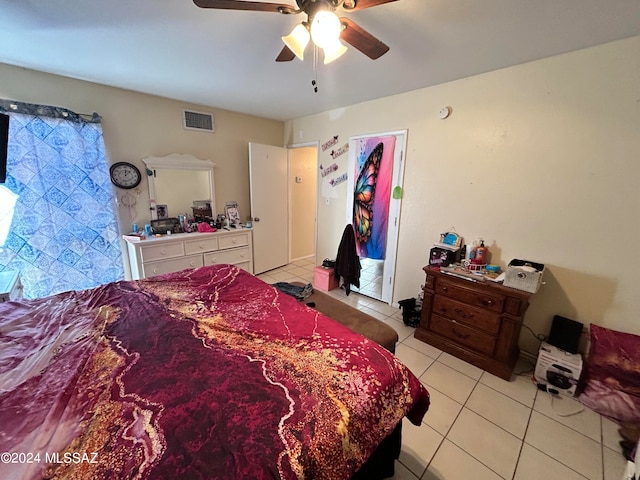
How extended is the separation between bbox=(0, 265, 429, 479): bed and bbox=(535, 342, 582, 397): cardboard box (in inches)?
53.2

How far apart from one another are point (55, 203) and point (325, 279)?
115 inches

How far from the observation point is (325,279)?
11.2 ft

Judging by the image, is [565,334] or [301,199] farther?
[301,199]

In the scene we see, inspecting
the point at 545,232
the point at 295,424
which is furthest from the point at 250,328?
Answer: the point at 545,232

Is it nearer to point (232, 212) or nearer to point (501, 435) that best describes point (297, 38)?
point (501, 435)

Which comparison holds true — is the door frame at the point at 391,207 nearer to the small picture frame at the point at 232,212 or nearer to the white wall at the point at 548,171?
the white wall at the point at 548,171

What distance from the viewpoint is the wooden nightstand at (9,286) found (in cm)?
176

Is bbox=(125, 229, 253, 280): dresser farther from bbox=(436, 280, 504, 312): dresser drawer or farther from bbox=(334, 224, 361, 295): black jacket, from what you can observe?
bbox=(436, 280, 504, 312): dresser drawer

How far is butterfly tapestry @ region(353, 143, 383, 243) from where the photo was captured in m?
3.01

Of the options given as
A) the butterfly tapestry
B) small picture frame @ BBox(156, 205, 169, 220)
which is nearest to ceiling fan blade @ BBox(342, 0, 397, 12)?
the butterfly tapestry

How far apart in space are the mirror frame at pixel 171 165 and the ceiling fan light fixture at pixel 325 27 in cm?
260

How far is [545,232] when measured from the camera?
199cm

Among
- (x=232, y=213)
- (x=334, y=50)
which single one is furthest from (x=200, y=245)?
(x=334, y=50)

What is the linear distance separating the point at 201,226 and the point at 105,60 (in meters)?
1.77
